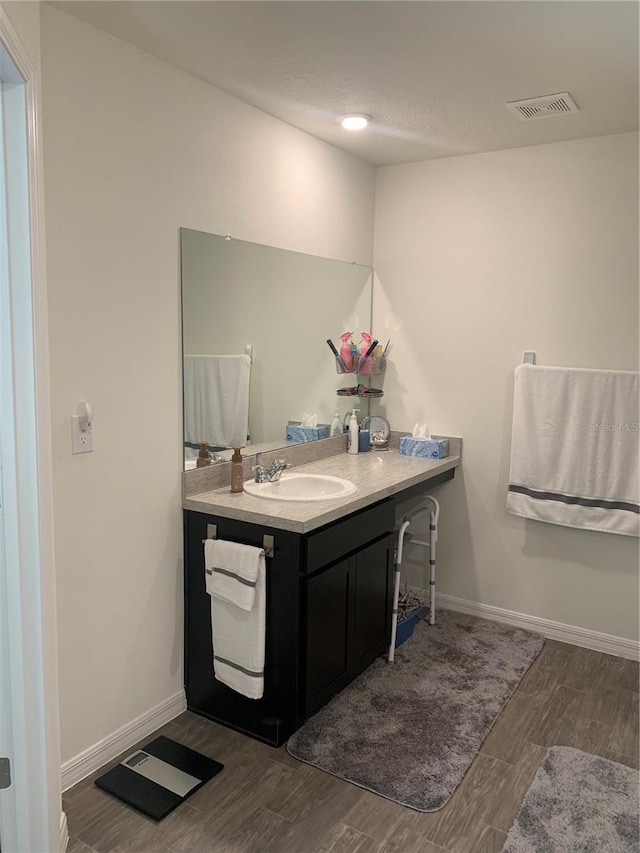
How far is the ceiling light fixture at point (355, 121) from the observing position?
283cm

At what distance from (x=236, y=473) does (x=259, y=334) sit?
27.1 inches

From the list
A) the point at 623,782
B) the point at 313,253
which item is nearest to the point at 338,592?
the point at 623,782

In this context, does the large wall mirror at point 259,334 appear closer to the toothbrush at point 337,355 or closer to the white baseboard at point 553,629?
the toothbrush at point 337,355

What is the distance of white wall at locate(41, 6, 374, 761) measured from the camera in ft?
6.77

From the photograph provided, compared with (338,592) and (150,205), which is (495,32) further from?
(338,592)

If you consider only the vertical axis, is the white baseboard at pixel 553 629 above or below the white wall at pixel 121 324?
below

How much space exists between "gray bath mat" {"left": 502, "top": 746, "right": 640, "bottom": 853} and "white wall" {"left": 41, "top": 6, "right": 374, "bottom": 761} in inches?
53.3

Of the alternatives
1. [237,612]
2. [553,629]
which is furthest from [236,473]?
[553,629]

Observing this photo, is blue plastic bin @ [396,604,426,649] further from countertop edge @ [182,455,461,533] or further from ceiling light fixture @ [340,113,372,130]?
ceiling light fixture @ [340,113,372,130]

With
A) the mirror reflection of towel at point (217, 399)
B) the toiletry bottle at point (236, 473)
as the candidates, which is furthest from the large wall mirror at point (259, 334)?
the toiletry bottle at point (236, 473)

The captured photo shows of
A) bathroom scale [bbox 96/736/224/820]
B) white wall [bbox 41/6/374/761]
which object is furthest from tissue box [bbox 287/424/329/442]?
bathroom scale [bbox 96/736/224/820]

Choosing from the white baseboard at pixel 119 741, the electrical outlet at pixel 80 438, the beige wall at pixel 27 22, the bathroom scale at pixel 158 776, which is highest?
the beige wall at pixel 27 22

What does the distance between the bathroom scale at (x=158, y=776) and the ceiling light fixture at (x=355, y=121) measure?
2.56m

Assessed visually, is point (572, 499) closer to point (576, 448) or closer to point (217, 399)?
point (576, 448)
